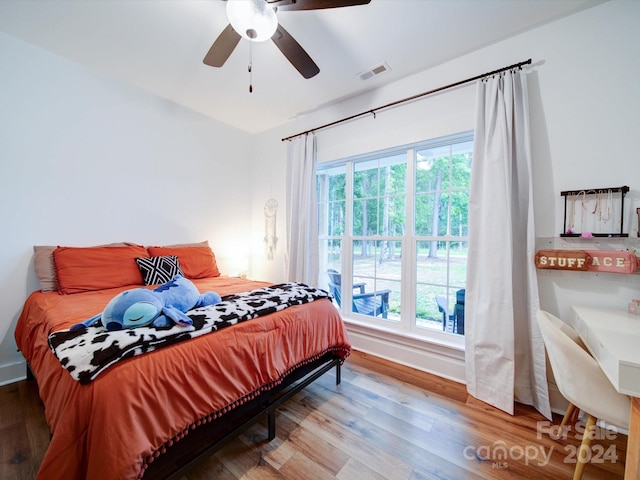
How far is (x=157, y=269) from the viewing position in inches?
91.0

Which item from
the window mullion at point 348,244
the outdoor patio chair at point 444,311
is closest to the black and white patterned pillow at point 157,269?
the window mullion at point 348,244

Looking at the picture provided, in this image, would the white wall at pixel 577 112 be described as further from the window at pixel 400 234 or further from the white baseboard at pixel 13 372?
the white baseboard at pixel 13 372

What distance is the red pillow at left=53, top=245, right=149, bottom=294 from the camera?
198 centimetres

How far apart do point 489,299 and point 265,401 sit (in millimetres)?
1651

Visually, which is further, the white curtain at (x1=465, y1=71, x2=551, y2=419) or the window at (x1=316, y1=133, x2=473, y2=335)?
the window at (x1=316, y1=133, x2=473, y2=335)

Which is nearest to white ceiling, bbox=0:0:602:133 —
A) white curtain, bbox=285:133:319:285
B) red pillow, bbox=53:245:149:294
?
white curtain, bbox=285:133:319:285

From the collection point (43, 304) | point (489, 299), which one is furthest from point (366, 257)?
point (43, 304)

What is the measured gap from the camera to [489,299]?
1.82m

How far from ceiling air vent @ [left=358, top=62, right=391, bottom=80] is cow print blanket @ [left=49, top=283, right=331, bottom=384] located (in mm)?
2183

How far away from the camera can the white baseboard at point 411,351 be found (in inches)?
82.1

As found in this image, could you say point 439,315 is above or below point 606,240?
below

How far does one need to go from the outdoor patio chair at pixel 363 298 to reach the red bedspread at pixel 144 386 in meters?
1.13

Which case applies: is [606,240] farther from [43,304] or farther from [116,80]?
[116,80]

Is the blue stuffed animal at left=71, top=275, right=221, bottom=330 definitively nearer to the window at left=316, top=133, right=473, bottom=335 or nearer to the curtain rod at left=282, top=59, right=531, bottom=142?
the window at left=316, top=133, right=473, bottom=335
